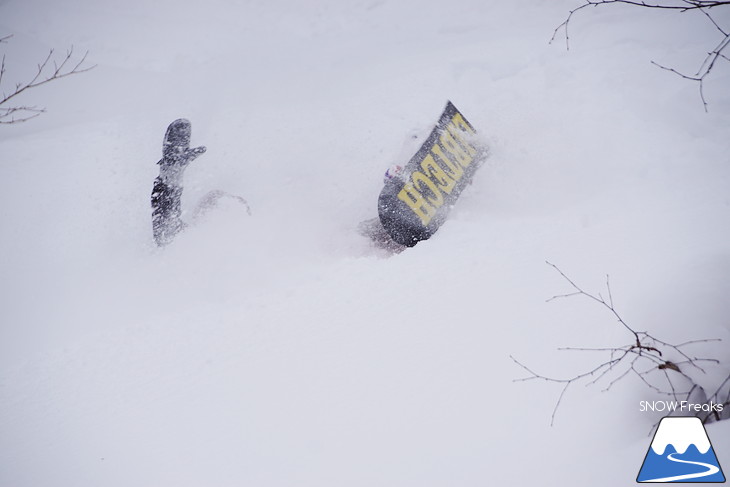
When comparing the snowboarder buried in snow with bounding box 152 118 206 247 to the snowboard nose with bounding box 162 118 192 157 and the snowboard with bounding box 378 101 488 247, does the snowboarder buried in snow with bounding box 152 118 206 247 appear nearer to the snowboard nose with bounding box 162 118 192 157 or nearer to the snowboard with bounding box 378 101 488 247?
the snowboard nose with bounding box 162 118 192 157

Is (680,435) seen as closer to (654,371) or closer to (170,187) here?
(654,371)

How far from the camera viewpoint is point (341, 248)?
3428mm

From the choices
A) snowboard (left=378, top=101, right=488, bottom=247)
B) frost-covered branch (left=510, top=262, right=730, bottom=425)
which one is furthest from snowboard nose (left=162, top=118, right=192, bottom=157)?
frost-covered branch (left=510, top=262, right=730, bottom=425)

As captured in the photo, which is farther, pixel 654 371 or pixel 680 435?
pixel 654 371

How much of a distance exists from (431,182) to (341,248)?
1.04m

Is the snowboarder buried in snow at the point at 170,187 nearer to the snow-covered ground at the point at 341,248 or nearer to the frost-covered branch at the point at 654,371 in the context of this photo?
the snow-covered ground at the point at 341,248

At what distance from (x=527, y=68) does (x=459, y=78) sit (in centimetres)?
Answer: 77

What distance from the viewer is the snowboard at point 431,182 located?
3.14 metres

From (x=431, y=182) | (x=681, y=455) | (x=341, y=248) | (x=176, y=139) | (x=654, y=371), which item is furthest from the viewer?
(x=176, y=139)

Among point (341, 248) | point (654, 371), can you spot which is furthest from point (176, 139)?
point (654, 371)

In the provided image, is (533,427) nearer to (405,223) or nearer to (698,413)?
(698,413)

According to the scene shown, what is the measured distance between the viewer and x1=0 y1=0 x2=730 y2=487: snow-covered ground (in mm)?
1841

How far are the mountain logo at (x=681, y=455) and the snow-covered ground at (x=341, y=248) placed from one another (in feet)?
0.13

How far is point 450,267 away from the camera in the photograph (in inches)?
102
